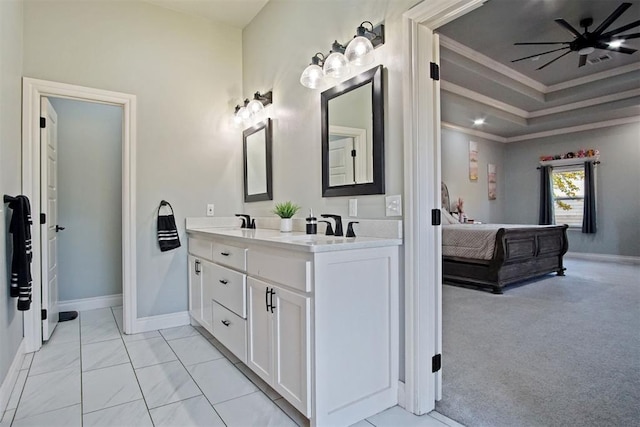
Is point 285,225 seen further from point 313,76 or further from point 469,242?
point 469,242

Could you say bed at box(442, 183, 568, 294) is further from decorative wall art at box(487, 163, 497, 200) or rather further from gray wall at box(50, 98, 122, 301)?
gray wall at box(50, 98, 122, 301)

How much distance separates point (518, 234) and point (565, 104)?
3263 millimetres

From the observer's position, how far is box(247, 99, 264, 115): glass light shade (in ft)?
10.2

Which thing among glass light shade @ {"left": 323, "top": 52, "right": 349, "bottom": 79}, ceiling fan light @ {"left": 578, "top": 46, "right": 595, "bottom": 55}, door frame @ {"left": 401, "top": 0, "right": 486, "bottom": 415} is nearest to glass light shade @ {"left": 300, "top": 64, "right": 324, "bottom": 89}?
glass light shade @ {"left": 323, "top": 52, "right": 349, "bottom": 79}

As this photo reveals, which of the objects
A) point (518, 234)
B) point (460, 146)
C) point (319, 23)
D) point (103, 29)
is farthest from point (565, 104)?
point (103, 29)

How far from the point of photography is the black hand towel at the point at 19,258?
7.00 ft

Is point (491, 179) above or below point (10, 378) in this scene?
above

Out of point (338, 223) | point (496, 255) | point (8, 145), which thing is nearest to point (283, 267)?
point (338, 223)

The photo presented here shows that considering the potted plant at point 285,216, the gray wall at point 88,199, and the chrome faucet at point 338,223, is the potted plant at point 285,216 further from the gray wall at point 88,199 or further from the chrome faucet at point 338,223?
the gray wall at point 88,199

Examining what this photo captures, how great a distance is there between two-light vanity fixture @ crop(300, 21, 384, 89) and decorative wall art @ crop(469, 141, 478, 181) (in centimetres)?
607

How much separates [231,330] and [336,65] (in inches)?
71.0

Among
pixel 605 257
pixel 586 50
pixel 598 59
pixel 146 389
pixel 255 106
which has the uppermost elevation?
pixel 598 59

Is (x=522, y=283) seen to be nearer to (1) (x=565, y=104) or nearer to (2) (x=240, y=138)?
(1) (x=565, y=104)

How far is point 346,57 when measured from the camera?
2.05 metres
